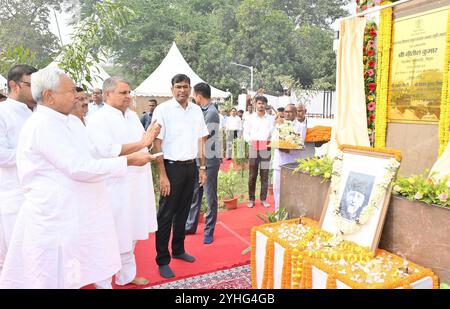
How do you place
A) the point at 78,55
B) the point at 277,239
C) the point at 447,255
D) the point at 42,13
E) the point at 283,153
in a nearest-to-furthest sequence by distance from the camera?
the point at 447,255, the point at 277,239, the point at 78,55, the point at 283,153, the point at 42,13

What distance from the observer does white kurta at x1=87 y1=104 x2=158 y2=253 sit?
3.12 metres

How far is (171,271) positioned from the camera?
3.71 m

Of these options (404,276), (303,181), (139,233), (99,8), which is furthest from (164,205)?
(99,8)

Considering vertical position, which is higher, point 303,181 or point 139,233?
point 303,181

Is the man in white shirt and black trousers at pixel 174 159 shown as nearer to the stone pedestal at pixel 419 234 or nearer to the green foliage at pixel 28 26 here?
the stone pedestal at pixel 419 234

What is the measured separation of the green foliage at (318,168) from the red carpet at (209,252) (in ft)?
4.80

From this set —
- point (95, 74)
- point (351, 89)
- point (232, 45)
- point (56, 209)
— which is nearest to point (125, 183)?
point (56, 209)

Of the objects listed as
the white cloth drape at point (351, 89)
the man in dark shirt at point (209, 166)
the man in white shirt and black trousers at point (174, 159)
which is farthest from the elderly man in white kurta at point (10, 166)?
the white cloth drape at point (351, 89)

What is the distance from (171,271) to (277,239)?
1527mm

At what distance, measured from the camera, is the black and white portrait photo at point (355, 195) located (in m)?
2.46

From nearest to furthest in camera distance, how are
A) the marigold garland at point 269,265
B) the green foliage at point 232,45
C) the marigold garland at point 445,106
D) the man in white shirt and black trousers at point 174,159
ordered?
the marigold garland at point 269,265, the marigold garland at point 445,106, the man in white shirt and black trousers at point 174,159, the green foliage at point 232,45

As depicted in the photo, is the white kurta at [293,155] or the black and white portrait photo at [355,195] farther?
the white kurta at [293,155]

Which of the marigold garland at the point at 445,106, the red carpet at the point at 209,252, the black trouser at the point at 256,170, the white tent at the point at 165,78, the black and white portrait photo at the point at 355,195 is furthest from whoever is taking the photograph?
the white tent at the point at 165,78

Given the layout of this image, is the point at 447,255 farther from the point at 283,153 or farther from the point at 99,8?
the point at 99,8
